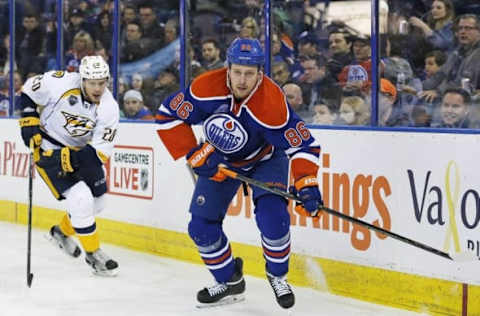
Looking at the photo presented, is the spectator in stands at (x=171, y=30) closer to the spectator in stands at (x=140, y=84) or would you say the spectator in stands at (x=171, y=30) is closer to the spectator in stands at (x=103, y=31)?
the spectator in stands at (x=140, y=84)

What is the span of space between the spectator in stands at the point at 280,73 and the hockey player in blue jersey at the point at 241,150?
92cm

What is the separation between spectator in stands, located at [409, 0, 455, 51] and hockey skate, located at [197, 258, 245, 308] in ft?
4.52

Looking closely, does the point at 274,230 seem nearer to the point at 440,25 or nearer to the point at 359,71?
the point at 359,71

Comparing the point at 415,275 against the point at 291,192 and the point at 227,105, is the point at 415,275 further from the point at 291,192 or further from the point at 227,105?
the point at 227,105

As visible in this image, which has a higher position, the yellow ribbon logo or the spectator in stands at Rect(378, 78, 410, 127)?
the spectator in stands at Rect(378, 78, 410, 127)

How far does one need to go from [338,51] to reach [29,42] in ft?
10.5

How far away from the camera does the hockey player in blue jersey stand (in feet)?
12.2

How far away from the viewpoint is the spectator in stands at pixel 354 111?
14.5 feet

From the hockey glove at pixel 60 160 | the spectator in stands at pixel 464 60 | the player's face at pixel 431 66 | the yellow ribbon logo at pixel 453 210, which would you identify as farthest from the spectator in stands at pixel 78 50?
the yellow ribbon logo at pixel 453 210

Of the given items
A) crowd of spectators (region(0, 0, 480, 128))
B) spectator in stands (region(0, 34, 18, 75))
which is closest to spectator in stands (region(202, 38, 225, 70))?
crowd of spectators (region(0, 0, 480, 128))

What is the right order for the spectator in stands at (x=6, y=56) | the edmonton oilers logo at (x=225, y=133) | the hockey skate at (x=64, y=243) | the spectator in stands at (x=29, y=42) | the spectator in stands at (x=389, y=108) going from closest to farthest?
the edmonton oilers logo at (x=225, y=133)
the spectator in stands at (x=389, y=108)
the hockey skate at (x=64, y=243)
the spectator in stands at (x=29, y=42)
the spectator in stands at (x=6, y=56)

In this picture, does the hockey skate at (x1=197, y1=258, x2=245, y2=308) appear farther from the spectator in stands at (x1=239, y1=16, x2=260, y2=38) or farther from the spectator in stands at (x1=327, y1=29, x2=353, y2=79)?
the spectator in stands at (x1=239, y1=16, x2=260, y2=38)

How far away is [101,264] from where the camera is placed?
4828 mm

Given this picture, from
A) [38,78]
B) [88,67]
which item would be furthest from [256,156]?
[38,78]
